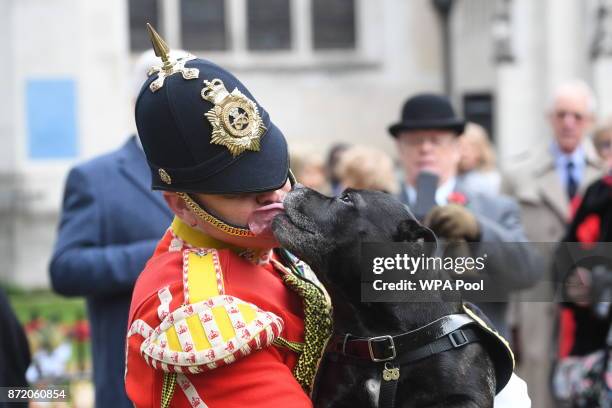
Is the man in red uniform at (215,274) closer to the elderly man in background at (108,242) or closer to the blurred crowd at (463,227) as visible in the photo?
the blurred crowd at (463,227)

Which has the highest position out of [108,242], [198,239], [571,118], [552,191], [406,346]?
[198,239]

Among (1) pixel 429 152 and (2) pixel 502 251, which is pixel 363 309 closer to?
(2) pixel 502 251

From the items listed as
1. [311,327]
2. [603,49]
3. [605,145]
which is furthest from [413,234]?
[603,49]

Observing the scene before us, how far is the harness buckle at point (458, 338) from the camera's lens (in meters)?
2.84

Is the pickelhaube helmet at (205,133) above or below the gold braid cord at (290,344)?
above

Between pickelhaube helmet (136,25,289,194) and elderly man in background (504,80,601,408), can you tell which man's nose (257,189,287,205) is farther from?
elderly man in background (504,80,601,408)

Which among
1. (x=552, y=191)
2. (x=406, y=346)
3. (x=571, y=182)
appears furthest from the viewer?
(x=571, y=182)

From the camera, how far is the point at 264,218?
2963 mm

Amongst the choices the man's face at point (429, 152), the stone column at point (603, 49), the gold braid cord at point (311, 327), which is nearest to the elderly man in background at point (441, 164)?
the man's face at point (429, 152)

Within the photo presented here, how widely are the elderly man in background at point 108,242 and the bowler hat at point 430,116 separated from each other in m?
1.37

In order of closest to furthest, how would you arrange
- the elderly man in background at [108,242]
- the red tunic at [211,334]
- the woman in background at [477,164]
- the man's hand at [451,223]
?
1. the red tunic at [211,334]
2. the man's hand at [451,223]
3. the elderly man in background at [108,242]
4. the woman in background at [477,164]

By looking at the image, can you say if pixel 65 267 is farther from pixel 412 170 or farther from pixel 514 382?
pixel 514 382

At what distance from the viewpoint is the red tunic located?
107 inches

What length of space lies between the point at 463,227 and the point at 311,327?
1.78 meters
